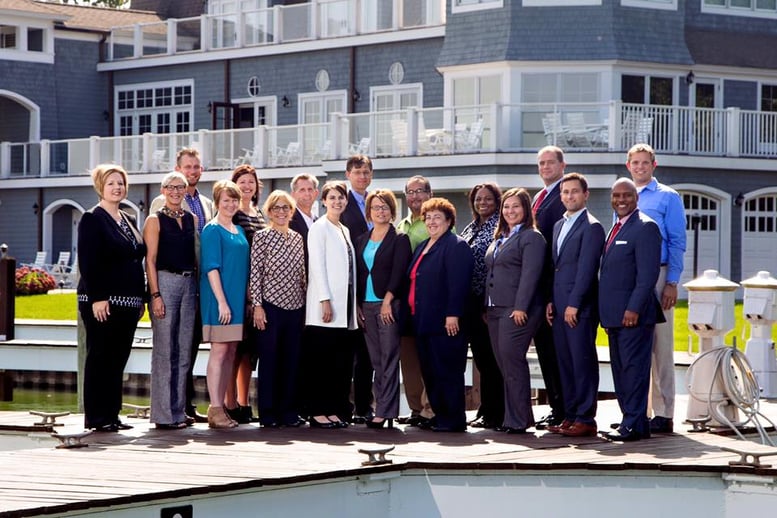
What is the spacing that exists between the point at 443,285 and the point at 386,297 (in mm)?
456

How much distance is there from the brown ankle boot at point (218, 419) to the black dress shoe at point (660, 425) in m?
3.19

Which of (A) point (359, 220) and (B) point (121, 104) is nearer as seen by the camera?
(A) point (359, 220)

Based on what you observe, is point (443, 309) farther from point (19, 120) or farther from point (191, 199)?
point (19, 120)

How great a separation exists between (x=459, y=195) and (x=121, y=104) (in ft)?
50.1

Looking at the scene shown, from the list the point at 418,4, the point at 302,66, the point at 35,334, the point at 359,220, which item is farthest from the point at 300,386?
the point at 302,66

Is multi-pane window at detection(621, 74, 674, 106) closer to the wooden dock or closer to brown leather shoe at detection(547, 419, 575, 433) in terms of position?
the wooden dock

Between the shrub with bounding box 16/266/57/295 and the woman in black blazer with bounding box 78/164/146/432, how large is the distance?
23.0 meters

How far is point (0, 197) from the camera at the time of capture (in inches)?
1694

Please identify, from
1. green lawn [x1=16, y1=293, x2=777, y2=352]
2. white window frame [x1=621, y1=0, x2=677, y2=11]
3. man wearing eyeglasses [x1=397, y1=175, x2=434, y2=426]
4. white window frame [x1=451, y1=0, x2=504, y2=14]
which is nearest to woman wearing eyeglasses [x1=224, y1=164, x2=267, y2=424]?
man wearing eyeglasses [x1=397, y1=175, x2=434, y2=426]

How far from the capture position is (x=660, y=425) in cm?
1164

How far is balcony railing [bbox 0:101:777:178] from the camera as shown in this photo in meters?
30.5

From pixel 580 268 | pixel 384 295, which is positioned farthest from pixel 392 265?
pixel 580 268

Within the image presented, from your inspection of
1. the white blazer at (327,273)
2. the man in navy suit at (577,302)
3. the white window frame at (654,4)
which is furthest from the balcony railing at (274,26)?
the man in navy suit at (577,302)

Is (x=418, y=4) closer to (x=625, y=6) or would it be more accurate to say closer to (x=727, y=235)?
(x=625, y=6)
